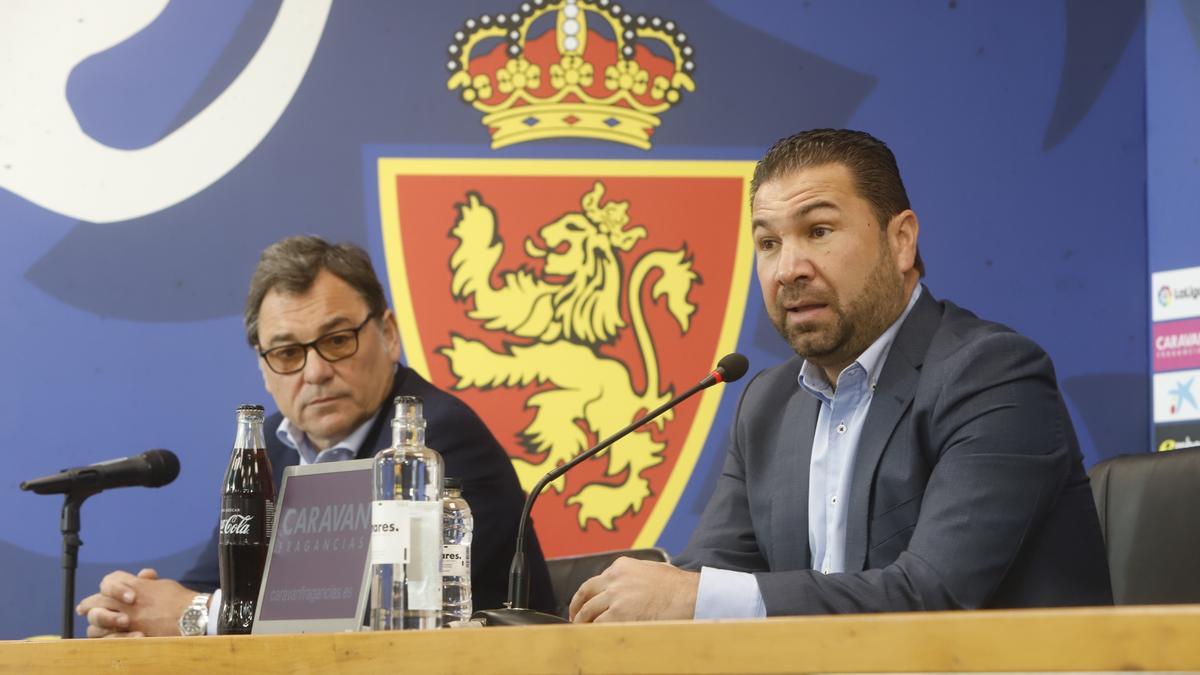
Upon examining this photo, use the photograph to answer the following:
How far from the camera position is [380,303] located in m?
2.96

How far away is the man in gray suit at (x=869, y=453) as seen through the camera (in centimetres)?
171

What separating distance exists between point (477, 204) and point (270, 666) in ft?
8.13

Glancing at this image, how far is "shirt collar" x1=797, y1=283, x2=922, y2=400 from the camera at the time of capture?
2193 mm

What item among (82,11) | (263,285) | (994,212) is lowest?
(263,285)

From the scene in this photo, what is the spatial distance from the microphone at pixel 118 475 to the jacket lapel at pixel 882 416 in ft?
4.26

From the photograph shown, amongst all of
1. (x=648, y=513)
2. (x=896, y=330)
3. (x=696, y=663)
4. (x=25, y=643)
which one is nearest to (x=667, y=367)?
(x=648, y=513)

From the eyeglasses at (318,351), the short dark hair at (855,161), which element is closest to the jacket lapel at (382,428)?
the eyeglasses at (318,351)

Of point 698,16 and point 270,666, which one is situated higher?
point 698,16

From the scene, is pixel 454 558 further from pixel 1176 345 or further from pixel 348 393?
pixel 1176 345

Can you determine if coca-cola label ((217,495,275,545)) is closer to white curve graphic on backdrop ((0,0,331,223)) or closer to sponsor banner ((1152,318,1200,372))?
white curve graphic on backdrop ((0,0,331,223))

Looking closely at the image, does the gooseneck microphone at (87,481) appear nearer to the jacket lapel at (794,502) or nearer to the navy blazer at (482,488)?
the navy blazer at (482,488)

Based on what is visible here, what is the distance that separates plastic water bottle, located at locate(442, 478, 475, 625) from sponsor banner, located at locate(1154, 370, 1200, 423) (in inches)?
97.2

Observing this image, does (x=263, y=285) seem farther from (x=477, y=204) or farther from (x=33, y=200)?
(x=33, y=200)

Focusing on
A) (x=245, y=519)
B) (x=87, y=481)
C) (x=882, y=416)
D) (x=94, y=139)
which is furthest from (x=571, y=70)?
(x=245, y=519)
